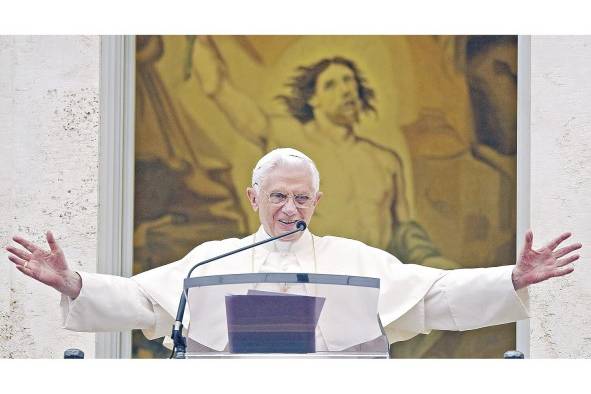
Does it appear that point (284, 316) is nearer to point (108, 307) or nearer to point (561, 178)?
point (108, 307)

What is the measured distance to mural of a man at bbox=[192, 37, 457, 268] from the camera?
8641mm

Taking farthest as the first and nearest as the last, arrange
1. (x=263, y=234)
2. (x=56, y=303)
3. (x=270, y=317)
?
(x=56, y=303)
(x=263, y=234)
(x=270, y=317)

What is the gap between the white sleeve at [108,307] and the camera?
6.04 m

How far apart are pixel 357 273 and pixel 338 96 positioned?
2561mm

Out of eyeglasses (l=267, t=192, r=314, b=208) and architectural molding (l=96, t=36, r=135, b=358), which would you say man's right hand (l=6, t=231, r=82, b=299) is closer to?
eyeglasses (l=267, t=192, r=314, b=208)

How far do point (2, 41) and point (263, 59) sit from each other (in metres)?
1.44

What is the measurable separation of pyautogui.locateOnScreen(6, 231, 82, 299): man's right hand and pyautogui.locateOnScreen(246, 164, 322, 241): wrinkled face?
2.68 ft

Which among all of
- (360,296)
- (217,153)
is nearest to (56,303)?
(217,153)

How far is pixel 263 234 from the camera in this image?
6.32 m

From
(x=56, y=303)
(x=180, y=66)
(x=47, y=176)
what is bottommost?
(x=56, y=303)

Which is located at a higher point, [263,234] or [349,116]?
[349,116]

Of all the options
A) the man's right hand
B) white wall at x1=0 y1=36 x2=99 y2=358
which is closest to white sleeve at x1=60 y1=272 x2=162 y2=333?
the man's right hand

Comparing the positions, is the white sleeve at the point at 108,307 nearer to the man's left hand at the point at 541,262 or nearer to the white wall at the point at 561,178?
the man's left hand at the point at 541,262

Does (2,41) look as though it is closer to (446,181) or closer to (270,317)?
(446,181)
